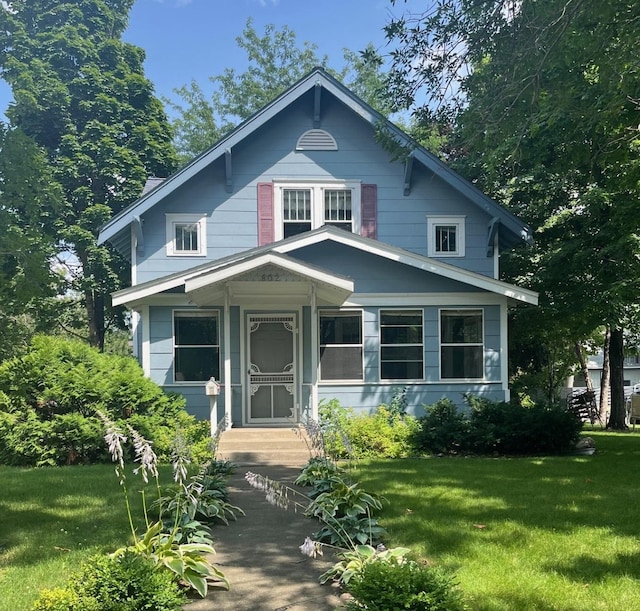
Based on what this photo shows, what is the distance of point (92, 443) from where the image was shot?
10.3 meters

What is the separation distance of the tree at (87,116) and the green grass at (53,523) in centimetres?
1539

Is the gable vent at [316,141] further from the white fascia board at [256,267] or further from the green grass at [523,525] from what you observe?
the green grass at [523,525]

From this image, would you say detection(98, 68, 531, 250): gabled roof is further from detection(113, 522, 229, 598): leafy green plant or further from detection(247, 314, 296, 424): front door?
detection(113, 522, 229, 598): leafy green plant

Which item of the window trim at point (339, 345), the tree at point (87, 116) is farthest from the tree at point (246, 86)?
the window trim at point (339, 345)

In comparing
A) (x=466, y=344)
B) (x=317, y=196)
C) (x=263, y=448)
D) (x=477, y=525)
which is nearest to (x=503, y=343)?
(x=466, y=344)

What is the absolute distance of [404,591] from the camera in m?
3.64

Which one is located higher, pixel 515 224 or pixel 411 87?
pixel 411 87

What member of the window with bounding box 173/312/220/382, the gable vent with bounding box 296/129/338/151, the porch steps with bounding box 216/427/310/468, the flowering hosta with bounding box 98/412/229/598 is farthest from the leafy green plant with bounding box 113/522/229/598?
the gable vent with bounding box 296/129/338/151

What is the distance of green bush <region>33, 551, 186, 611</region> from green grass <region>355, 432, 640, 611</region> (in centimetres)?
218

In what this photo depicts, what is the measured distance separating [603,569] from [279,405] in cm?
860

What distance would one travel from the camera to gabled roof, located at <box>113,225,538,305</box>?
10547mm

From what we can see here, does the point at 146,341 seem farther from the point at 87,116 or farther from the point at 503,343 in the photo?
the point at 87,116

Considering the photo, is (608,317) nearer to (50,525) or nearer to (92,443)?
(92,443)

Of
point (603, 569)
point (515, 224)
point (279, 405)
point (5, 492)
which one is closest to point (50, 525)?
point (5, 492)
